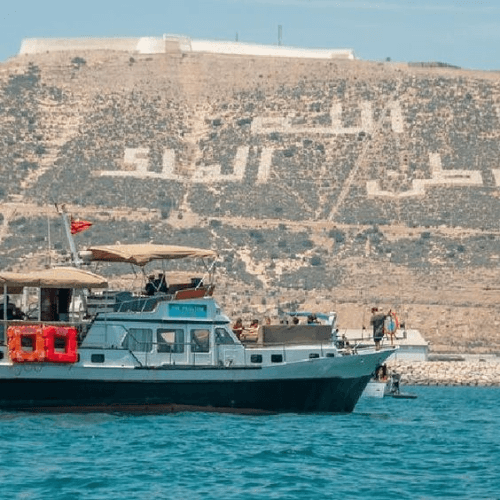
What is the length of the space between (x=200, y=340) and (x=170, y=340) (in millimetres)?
861

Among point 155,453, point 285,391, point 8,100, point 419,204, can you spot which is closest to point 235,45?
point 8,100

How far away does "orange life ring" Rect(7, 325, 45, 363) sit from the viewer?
57062mm

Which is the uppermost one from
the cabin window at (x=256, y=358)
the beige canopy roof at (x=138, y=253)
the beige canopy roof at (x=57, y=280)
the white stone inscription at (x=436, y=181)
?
the white stone inscription at (x=436, y=181)

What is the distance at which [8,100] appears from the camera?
15538 centimetres

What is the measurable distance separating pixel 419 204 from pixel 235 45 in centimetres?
3169

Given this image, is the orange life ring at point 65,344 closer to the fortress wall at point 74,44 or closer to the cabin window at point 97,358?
the cabin window at point 97,358

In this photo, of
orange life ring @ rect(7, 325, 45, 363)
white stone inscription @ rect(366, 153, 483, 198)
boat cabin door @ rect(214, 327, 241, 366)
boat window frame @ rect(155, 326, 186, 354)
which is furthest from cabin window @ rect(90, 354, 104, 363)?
white stone inscription @ rect(366, 153, 483, 198)

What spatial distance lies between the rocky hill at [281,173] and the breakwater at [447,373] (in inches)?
488

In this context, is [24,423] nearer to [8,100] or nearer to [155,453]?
[155,453]

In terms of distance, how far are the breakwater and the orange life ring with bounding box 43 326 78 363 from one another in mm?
44184

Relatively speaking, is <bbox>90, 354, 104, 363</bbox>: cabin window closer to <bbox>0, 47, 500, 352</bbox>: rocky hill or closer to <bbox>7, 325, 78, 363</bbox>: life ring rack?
<bbox>7, 325, 78, 363</bbox>: life ring rack

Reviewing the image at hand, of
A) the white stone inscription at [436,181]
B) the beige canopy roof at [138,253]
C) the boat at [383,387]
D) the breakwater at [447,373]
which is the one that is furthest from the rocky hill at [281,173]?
the beige canopy roof at [138,253]

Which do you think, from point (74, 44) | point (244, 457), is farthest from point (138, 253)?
point (74, 44)

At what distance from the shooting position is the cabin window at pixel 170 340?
58.7 meters
